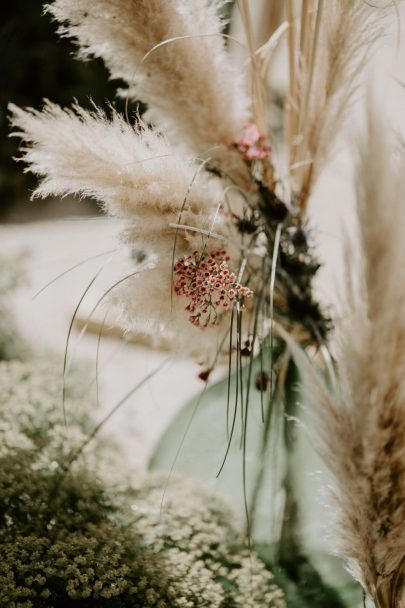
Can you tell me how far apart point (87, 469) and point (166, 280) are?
383 millimetres

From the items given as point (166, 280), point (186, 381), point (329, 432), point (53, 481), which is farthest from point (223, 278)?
point (186, 381)

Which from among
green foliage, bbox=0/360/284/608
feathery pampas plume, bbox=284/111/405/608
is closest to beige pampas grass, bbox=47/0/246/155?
feathery pampas plume, bbox=284/111/405/608

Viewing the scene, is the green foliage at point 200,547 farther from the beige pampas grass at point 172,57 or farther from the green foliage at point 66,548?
the beige pampas grass at point 172,57

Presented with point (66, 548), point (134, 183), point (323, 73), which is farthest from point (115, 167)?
point (66, 548)

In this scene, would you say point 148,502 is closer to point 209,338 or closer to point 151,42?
point 209,338

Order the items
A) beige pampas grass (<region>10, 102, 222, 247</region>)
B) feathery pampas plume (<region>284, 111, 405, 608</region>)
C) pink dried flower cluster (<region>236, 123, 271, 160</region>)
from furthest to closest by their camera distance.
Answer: pink dried flower cluster (<region>236, 123, 271, 160</region>) → beige pampas grass (<region>10, 102, 222, 247</region>) → feathery pampas plume (<region>284, 111, 405, 608</region>)

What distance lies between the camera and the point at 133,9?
0.63 metres

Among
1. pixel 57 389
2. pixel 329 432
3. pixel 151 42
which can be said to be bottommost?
pixel 329 432

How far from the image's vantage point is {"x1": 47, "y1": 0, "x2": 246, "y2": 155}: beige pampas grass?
2.10 ft

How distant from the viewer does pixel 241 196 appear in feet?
2.52

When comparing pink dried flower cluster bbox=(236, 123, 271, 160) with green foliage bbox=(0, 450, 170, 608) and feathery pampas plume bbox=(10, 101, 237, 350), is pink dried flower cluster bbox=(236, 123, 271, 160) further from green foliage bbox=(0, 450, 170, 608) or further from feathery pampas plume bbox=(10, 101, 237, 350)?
green foliage bbox=(0, 450, 170, 608)

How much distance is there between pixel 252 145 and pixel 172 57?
139 millimetres

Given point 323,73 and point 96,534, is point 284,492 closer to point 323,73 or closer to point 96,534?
point 96,534

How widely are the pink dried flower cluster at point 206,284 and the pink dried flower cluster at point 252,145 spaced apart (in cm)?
14
